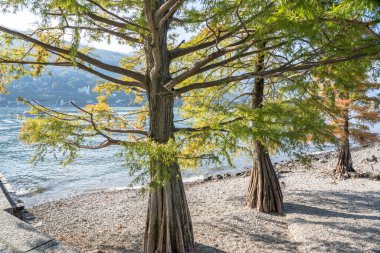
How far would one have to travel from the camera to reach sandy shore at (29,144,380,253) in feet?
19.0

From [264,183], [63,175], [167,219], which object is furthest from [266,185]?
[63,175]

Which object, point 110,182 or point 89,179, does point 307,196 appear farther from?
point 89,179

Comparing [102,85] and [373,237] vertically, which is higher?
[102,85]

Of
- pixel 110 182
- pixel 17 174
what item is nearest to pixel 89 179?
pixel 110 182

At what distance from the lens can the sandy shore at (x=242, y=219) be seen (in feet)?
Answer: 19.0

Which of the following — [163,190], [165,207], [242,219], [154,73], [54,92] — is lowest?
[242,219]

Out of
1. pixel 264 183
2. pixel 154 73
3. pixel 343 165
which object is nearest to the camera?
pixel 154 73

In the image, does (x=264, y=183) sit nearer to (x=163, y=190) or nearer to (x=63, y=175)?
(x=163, y=190)

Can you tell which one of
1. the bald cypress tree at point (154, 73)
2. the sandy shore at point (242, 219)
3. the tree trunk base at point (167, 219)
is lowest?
the sandy shore at point (242, 219)

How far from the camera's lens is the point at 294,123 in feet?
14.9

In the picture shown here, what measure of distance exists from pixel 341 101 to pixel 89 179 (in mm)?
11328

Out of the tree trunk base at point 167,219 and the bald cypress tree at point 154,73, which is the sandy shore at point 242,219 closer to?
the tree trunk base at point 167,219

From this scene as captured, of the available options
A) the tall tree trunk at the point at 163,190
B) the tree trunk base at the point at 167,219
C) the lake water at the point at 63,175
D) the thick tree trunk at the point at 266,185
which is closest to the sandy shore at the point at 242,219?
the thick tree trunk at the point at 266,185

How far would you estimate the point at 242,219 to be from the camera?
721cm
